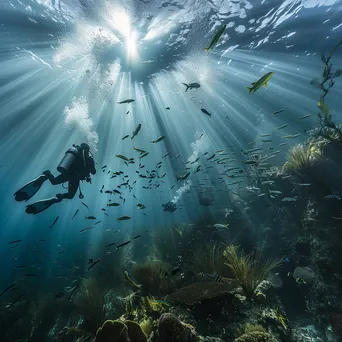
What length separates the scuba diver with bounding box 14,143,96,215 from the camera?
8414mm

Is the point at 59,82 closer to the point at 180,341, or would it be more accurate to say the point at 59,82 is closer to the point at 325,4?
the point at 180,341

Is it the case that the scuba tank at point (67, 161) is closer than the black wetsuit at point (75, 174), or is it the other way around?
the scuba tank at point (67, 161)

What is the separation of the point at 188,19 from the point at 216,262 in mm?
13851

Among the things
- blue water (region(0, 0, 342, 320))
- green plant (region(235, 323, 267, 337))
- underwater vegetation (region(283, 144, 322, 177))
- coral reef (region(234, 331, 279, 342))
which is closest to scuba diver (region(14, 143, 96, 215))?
blue water (region(0, 0, 342, 320))

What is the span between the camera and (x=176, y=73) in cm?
1778

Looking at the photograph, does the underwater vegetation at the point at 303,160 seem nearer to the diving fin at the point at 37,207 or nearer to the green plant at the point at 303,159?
the green plant at the point at 303,159

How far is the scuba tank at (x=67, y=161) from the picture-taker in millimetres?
8586

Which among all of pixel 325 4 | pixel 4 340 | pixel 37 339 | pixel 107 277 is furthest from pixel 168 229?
pixel 325 4

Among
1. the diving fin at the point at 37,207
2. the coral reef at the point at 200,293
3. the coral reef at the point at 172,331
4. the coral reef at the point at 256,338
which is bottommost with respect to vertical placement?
→ the coral reef at the point at 256,338

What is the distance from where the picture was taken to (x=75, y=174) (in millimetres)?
9633

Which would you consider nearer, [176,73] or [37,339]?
[37,339]

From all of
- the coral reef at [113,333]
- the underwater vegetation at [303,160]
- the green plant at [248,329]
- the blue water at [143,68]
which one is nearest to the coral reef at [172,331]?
the coral reef at [113,333]

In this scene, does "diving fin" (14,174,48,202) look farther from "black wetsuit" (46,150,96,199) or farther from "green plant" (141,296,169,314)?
"green plant" (141,296,169,314)

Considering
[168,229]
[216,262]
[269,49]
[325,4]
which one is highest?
[269,49]
